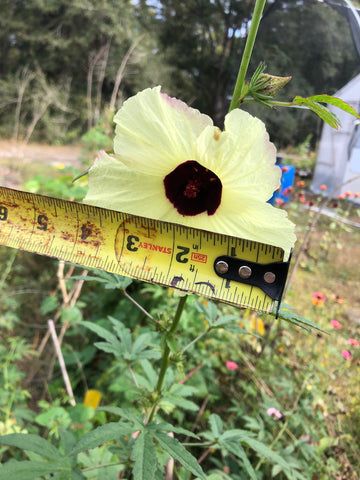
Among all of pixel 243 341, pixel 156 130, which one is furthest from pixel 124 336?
pixel 243 341

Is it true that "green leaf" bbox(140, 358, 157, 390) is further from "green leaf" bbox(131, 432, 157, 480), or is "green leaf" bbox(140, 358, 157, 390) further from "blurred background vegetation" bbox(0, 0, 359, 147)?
"blurred background vegetation" bbox(0, 0, 359, 147)

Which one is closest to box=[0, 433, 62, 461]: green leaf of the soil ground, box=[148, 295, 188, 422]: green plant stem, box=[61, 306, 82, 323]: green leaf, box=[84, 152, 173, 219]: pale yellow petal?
box=[148, 295, 188, 422]: green plant stem

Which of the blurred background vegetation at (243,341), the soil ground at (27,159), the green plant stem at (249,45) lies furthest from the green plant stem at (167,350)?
the soil ground at (27,159)

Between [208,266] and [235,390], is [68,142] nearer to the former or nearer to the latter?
[235,390]

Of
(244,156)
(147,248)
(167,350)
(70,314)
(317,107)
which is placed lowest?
(70,314)

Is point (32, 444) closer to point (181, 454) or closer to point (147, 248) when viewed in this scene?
point (181, 454)

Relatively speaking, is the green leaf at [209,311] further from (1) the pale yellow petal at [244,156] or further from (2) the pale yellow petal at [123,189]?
(1) the pale yellow petal at [244,156]

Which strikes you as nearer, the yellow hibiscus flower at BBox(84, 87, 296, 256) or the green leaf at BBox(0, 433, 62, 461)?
the yellow hibiscus flower at BBox(84, 87, 296, 256)
